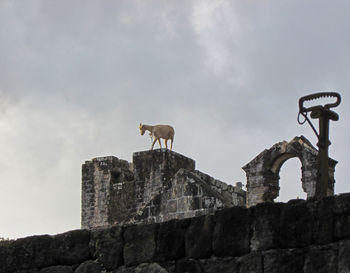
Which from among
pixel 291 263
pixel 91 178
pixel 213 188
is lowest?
pixel 291 263

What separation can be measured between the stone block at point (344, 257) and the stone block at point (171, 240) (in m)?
1.70

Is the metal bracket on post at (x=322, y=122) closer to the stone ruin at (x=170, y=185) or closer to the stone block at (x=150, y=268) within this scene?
the stone ruin at (x=170, y=185)

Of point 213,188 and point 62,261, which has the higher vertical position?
point 213,188

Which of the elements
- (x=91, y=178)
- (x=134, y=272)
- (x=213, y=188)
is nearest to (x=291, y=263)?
(x=134, y=272)

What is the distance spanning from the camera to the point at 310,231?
853 centimetres

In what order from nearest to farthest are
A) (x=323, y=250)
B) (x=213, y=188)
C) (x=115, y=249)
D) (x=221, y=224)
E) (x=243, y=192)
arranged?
(x=323, y=250)
(x=221, y=224)
(x=115, y=249)
(x=213, y=188)
(x=243, y=192)

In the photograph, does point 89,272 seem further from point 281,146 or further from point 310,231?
point 281,146

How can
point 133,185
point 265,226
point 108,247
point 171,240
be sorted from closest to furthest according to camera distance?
point 265,226 < point 171,240 < point 108,247 < point 133,185

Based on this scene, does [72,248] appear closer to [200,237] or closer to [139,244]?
[139,244]

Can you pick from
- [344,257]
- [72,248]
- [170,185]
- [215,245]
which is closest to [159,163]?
[170,185]

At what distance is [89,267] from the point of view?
9.95 metres

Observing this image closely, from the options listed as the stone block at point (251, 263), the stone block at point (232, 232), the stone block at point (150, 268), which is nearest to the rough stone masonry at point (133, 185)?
the stone block at point (150, 268)

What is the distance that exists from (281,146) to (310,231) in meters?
11.2

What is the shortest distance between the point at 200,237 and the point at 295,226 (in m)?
1.04
